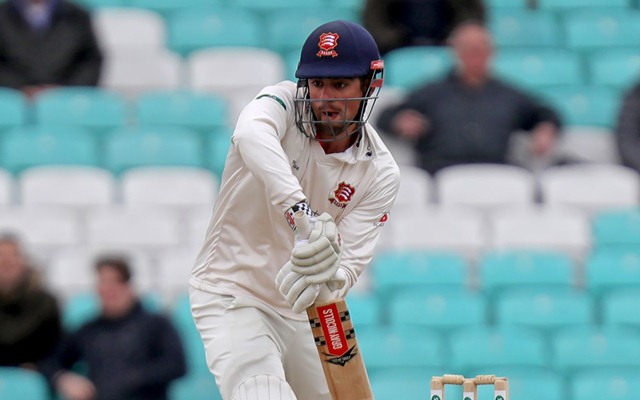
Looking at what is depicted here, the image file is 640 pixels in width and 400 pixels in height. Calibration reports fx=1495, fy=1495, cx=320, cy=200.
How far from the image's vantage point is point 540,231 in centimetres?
783

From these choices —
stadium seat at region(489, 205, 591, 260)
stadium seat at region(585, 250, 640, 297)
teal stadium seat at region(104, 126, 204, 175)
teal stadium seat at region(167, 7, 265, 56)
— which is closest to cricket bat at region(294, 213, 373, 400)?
stadium seat at region(585, 250, 640, 297)

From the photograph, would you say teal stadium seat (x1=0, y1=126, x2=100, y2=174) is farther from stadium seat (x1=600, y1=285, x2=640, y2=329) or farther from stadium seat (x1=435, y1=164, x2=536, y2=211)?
stadium seat (x1=600, y1=285, x2=640, y2=329)

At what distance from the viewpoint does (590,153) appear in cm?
862

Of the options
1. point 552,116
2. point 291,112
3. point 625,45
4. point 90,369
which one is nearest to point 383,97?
point 552,116

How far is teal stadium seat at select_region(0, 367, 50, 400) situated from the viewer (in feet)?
22.0

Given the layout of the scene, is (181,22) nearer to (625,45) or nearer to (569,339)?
(625,45)

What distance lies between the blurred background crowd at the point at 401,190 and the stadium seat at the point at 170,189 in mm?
12

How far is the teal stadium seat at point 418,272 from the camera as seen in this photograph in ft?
24.3

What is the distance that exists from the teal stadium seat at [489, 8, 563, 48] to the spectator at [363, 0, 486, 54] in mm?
367

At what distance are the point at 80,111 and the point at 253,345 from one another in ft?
14.4

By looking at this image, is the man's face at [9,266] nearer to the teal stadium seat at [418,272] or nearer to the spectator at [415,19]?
the teal stadium seat at [418,272]

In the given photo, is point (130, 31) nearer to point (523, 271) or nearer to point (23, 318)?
point (23, 318)

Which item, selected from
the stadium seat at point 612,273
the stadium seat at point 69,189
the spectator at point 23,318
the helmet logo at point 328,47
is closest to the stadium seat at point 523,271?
the stadium seat at point 612,273

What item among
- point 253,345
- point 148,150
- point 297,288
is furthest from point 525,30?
point 297,288
